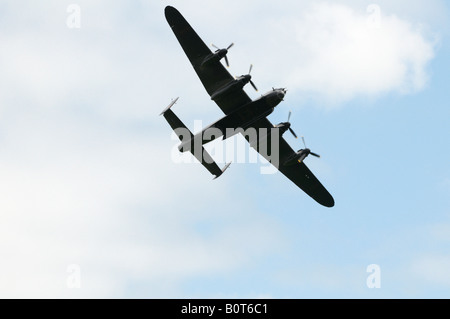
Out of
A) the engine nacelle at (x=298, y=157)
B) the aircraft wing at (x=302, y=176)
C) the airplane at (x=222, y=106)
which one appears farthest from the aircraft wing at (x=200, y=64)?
the engine nacelle at (x=298, y=157)

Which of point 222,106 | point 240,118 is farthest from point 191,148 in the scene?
point 240,118

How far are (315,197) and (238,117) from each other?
42.3 ft

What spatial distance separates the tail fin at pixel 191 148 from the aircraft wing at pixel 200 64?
343cm

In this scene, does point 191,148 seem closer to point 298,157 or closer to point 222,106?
point 222,106

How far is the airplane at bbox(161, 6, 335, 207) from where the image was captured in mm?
47281

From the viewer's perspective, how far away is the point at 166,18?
47188 mm

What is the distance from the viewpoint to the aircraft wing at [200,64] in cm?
4725

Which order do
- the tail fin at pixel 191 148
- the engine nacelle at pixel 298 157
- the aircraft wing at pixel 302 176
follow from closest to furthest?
the tail fin at pixel 191 148
the engine nacelle at pixel 298 157
the aircraft wing at pixel 302 176

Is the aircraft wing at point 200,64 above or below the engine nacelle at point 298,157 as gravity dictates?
above

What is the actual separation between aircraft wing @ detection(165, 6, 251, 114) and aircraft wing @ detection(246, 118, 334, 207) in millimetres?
6209

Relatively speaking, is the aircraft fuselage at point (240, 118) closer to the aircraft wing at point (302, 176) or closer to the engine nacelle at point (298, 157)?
the aircraft wing at point (302, 176)

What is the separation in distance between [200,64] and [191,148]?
7.06m

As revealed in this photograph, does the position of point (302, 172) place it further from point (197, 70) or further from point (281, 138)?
point (197, 70)

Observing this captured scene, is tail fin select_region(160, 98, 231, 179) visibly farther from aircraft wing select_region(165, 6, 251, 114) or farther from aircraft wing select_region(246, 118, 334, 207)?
aircraft wing select_region(246, 118, 334, 207)
